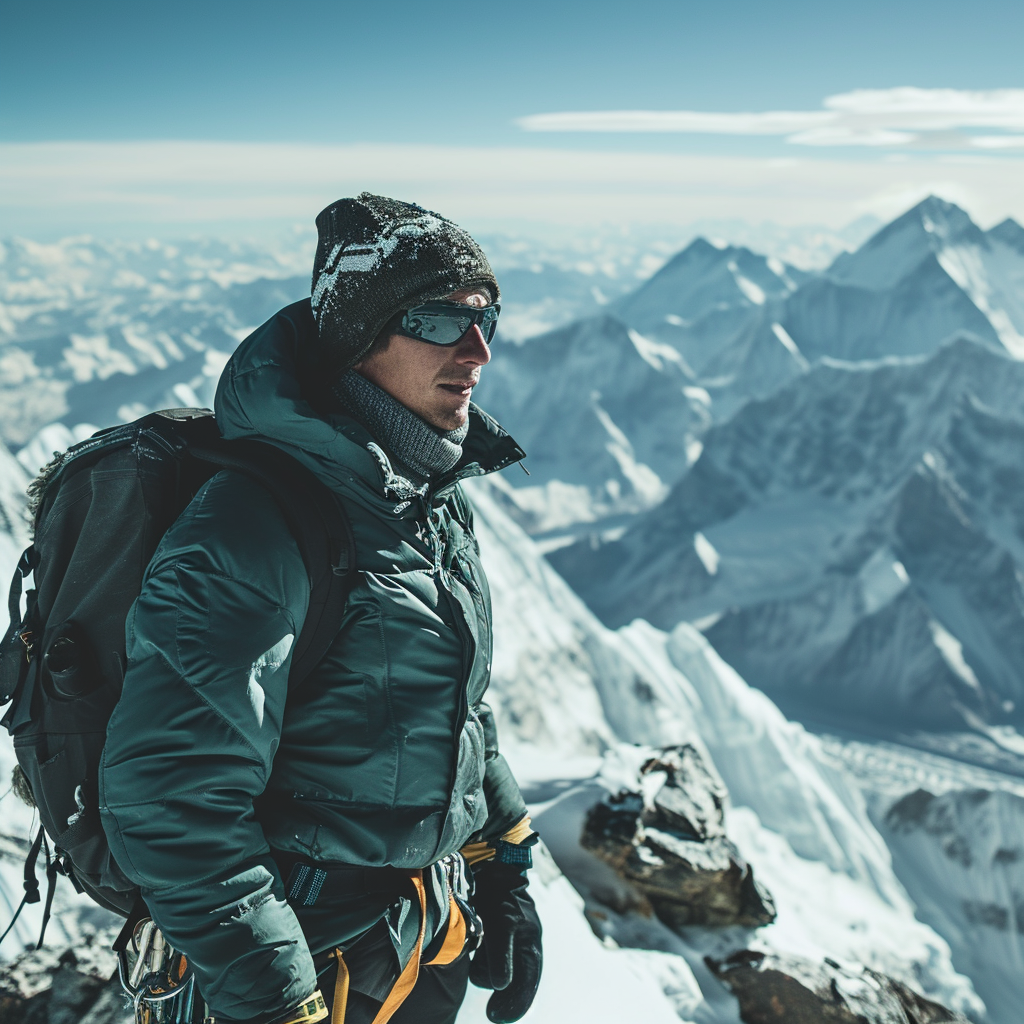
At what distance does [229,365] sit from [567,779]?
12.3 m

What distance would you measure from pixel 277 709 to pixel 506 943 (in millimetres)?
2472

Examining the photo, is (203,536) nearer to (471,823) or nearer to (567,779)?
(471,823)

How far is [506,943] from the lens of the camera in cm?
445

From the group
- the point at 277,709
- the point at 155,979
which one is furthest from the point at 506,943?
the point at 277,709

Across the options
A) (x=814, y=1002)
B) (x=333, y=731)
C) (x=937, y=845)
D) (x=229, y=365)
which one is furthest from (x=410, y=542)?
(x=937, y=845)

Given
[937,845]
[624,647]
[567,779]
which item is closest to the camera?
[567,779]

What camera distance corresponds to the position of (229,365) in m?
3.24

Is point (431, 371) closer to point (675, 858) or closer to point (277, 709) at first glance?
point (277, 709)

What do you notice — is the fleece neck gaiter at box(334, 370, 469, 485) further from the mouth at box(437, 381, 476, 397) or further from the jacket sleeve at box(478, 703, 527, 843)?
the jacket sleeve at box(478, 703, 527, 843)

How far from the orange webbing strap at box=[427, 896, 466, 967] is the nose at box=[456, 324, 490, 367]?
2.61m

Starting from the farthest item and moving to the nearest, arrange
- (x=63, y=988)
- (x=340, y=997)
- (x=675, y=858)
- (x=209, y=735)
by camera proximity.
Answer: (x=675, y=858) < (x=63, y=988) < (x=340, y=997) < (x=209, y=735)

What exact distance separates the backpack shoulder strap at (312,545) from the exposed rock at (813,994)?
27.3 ft

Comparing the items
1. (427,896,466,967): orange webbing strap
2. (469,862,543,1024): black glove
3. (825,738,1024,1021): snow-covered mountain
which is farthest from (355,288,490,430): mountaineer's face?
(825,738,1024,1021): snow-covered mountain

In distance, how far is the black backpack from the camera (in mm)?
3066
